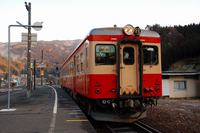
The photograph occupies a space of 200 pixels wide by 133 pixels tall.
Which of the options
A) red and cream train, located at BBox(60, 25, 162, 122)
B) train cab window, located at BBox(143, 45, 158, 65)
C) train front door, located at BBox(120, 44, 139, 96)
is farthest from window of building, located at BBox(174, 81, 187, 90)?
train front door, located at BBox(120, 44, 139, 96)

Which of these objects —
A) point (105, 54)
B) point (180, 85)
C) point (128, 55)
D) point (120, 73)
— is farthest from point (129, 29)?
point (180, 85)

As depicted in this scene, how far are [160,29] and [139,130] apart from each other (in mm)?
84479

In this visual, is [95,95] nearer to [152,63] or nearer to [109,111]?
[109,111]

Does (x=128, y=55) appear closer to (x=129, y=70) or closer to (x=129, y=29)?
(x=129, y=70)

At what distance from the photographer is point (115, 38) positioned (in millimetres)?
13227

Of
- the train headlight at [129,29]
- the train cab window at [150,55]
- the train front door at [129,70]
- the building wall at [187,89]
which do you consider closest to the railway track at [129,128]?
the train front door at [129,70]

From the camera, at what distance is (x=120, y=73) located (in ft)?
43.0

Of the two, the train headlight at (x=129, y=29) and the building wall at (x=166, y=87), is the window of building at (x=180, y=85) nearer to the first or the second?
the building wall at (x=166, y=87)

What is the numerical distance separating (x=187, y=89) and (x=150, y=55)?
2983 cm

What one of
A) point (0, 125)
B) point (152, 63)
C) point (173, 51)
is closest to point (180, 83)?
point (152, 63)

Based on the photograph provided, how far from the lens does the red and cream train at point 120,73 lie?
13016mm

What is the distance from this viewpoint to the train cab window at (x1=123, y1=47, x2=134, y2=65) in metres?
13.2

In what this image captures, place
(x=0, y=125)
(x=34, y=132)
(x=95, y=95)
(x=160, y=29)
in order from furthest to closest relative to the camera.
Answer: (x=160, y=29) → (x=95, y=95) → (x=0, y=125) → (x=34, y=132)

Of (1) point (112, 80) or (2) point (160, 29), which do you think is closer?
(1) point (112, 80)
